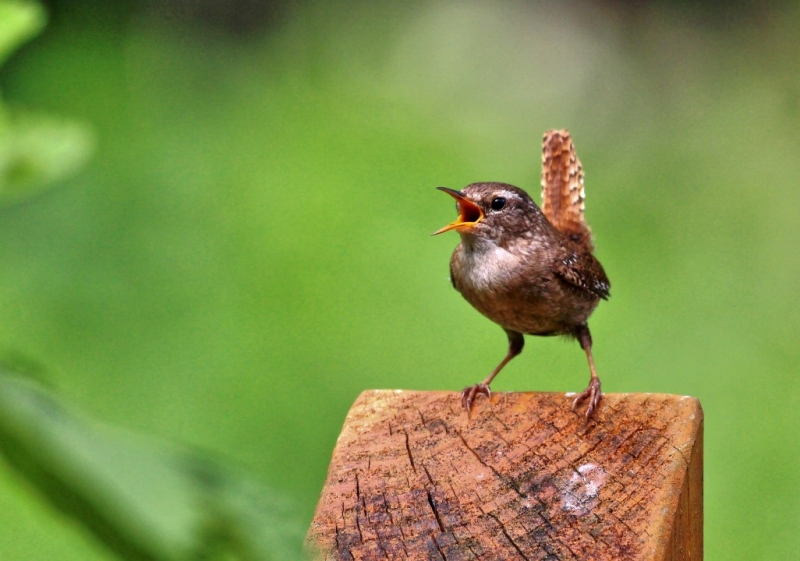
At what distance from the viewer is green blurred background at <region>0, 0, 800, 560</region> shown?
18.4 ft

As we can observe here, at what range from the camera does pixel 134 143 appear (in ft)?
23.6

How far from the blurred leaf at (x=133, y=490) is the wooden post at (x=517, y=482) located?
1.35 m

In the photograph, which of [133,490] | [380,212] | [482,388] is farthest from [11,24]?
[380,212]

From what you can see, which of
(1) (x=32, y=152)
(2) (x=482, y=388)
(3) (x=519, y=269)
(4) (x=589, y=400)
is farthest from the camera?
(3) (x=519, y=269)

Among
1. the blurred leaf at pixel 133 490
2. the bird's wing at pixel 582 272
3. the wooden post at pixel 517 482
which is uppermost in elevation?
the bird's wing at pixel 582 272

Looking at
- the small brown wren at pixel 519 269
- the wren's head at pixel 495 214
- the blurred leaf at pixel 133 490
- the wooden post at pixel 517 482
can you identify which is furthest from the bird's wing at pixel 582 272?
the blurred leaf at pixel 133 490

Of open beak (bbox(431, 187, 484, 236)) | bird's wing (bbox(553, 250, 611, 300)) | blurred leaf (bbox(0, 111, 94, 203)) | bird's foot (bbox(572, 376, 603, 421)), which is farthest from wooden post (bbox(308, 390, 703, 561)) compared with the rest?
open beak (bbox(431, 187, 484, 236))

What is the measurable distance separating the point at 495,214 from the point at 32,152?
2.48m

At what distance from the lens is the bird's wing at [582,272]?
337 centimetres

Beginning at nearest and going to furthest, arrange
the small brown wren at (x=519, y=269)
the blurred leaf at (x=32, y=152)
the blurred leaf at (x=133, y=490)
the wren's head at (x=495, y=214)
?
the blurred leaf at (x=133, y=490) < the blurred leaf at (x=32, y=152) < the small brown wren at (x=519, y=269) < the wren's head at (x=495, y=214)

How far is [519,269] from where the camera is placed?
11.0 ft

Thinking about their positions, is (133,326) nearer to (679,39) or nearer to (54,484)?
(679,39)

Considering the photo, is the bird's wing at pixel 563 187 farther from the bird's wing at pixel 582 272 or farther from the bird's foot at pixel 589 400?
the bird's foot at pixel 589 400

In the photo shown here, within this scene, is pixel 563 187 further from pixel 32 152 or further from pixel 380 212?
pixel 32 152
